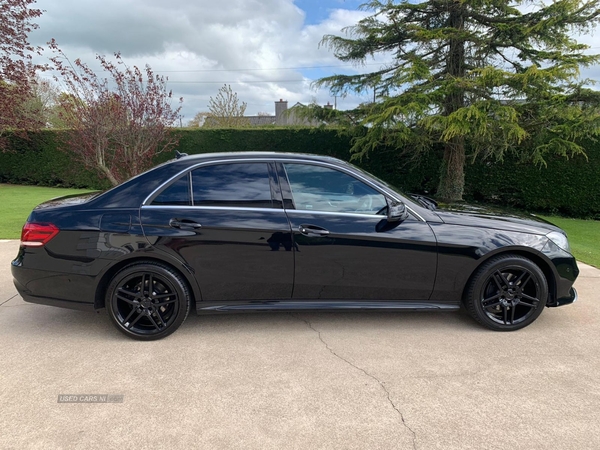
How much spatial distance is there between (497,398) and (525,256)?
143cm

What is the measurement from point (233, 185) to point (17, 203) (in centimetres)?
1125

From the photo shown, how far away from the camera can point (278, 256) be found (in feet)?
9.95

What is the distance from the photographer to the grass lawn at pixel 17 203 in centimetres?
723

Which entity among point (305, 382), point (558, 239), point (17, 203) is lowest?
point (305, 382)

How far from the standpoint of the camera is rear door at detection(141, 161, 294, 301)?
2.99 metres

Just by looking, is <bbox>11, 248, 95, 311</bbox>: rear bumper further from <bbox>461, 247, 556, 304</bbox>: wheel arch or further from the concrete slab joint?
<bbox>461, 247, 556, 304</bbox>: wheel arch

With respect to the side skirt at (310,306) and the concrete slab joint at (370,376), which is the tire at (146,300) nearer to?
the side skirt at (310,306)

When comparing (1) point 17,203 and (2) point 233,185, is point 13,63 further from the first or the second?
(2) point 233,185

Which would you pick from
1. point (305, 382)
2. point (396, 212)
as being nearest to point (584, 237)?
point (396, 212)

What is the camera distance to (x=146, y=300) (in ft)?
9.96

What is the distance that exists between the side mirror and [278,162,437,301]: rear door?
0.05 m

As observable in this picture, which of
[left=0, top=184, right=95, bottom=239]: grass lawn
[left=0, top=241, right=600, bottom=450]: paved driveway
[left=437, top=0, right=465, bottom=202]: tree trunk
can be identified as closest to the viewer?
[left=0, top=241, right=600, bottom=450]: paved driveway

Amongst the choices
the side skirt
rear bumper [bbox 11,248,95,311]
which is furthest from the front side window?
rear bumper [bbox 11,248,95,311]

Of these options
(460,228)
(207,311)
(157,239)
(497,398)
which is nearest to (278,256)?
(207,311)
